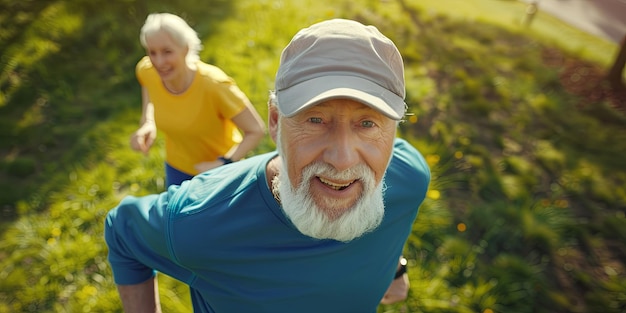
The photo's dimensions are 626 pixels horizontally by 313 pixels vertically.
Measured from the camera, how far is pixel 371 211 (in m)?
1.30

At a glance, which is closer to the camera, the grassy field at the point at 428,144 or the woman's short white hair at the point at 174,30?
the woman's short white hair at the point at 174,30

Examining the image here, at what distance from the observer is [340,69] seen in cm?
116

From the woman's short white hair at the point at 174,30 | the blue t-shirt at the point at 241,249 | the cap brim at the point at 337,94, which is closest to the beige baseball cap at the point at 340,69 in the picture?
the cap brim at the point at 337,94

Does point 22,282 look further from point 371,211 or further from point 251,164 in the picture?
point 371,211

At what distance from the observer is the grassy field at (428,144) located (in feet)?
8.79

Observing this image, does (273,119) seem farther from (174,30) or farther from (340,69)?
(174,30)

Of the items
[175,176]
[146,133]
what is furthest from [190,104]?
[175,176]

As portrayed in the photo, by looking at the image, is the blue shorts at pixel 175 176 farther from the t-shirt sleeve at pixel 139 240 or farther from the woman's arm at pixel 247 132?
the t-shirt sleeve at pixel 139 240

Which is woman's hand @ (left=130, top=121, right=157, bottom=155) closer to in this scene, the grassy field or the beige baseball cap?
the grassy field

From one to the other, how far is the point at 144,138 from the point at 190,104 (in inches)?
12.8

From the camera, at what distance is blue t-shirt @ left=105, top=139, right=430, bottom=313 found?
132cm

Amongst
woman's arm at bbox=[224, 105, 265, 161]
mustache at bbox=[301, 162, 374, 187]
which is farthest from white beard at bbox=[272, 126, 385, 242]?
woman's arm at bbox=[224, 105, 265, 161]

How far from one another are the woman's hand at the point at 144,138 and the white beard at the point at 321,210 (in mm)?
1200

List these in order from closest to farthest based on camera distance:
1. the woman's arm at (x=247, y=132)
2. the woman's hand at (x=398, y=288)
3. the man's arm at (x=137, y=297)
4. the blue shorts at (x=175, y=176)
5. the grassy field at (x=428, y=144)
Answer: the man's arm at (x=137, y=297) → the woman's hand at (x=398, y=288) → the woman's arm at (x=247, y=132) → the blue shorts at (x=175, y=176) → the grassy field at (x=428, y=144)
